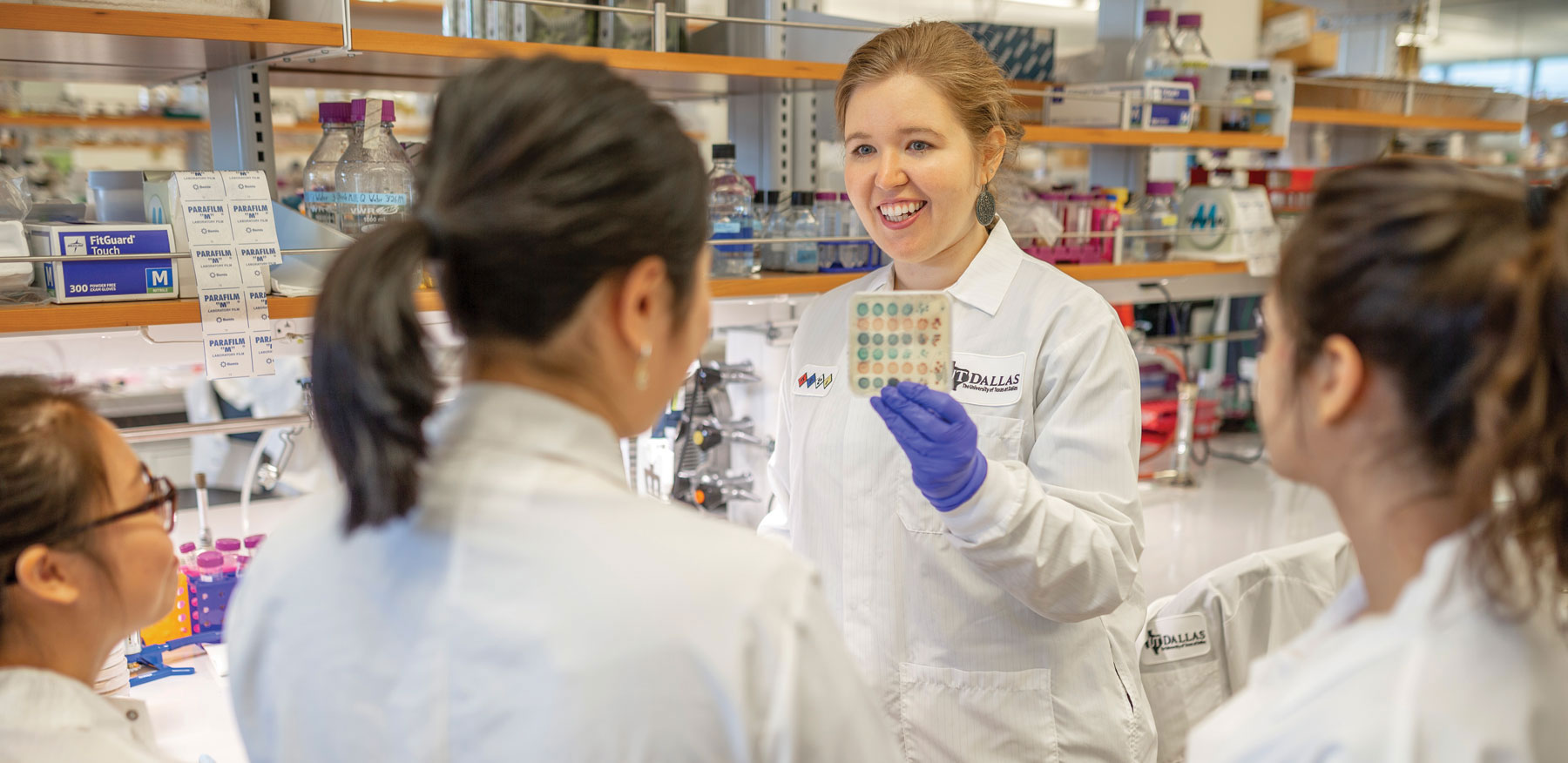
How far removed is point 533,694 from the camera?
638mm

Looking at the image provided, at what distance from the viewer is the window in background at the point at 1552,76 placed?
6141 millimetres

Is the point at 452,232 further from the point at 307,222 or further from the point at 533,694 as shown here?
the point at 307,222

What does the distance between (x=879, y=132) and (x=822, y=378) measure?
1.09ft

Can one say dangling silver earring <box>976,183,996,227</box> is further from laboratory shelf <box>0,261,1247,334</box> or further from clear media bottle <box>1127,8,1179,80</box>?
clear media bottle <box>1127,8,1179,80</box>

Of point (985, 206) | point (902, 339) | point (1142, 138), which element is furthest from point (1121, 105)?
point (902, 339)

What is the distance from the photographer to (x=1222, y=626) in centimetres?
174

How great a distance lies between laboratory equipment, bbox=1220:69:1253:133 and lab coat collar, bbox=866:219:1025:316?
4.80ft

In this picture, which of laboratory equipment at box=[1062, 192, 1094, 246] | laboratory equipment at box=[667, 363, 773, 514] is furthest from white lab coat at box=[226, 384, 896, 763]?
laboratory equipment at box=[1062, 192, 1094, 246]

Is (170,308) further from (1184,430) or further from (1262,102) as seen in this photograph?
(1184,430)

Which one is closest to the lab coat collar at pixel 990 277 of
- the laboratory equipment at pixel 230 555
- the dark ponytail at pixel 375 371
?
the dark ponytail at pixel 375 371

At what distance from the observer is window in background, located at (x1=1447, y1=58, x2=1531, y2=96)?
6.27 metres

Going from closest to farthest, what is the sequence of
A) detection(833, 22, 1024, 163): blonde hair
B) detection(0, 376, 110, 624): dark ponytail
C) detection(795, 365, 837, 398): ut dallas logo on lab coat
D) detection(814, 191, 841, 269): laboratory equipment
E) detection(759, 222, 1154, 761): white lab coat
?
detection(0, 376, 110, 624): dark ponytail
detection(759, 222, 1154, 761): white lab coat
detection(833, 22, 1024, 163): blonde hair
detection(795, 365, 837, 398): ut dallas logo on lab coat
detection(814, 191, 841, 269): laboratory equipment

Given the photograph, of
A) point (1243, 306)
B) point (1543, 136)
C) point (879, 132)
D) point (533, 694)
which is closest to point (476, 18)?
point (879, 132)

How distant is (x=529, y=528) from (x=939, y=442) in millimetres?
606
